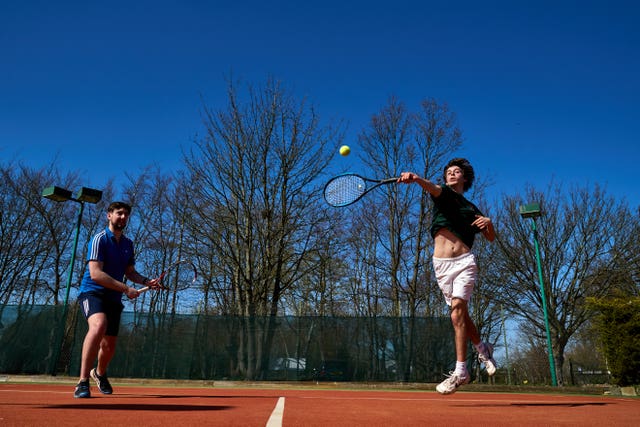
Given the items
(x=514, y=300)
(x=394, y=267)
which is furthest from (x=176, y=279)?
(x=514, y=300)

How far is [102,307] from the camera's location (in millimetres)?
4637

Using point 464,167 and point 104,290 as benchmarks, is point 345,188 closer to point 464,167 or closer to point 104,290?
point 464,167

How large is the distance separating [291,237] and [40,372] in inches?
334

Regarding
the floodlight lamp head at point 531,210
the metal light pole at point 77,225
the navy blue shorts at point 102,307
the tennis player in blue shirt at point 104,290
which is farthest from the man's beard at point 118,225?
the floodlight lamp head at point 531,210

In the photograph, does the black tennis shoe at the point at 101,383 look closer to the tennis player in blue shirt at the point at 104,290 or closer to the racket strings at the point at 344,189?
the tennis player in blue shirt at the point at 104,290

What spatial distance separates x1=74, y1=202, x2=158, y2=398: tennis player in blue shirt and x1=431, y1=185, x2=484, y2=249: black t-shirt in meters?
2.99

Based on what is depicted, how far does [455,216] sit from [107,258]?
3.52 meters

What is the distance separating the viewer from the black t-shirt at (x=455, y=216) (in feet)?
15.1

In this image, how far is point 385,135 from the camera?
764 inches

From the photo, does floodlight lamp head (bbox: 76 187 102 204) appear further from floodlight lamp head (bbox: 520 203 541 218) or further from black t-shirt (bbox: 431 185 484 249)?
floodlight lamp head (bbox: 520 203 541 218)

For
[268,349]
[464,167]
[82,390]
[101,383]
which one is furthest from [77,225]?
[464,167]

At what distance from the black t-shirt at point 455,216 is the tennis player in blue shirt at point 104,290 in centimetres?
299

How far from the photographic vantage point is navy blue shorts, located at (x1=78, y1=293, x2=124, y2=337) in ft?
15.1

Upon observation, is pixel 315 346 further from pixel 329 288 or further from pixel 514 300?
pixel 514 300
